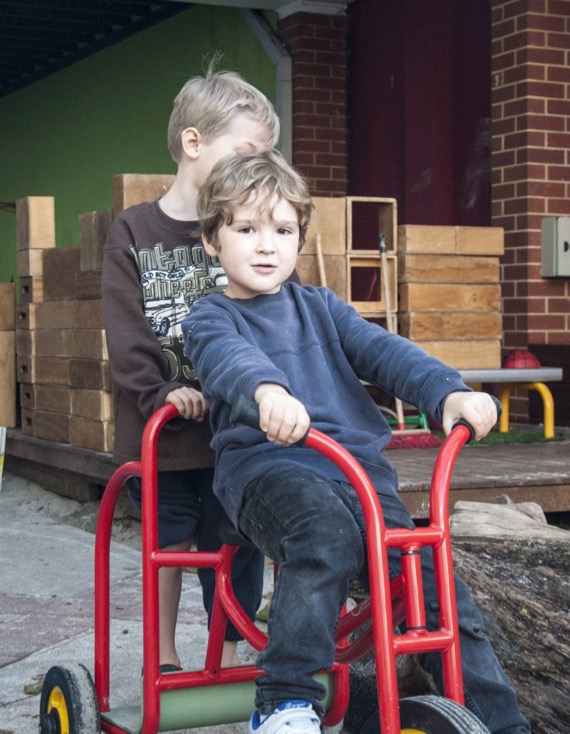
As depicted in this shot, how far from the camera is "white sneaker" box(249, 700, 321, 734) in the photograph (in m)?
2.12

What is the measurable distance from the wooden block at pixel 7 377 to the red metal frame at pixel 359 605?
4257 millimetres

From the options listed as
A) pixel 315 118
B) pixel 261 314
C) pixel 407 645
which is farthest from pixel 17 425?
pixel 407 645

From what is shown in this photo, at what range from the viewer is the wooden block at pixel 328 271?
5.60 meters

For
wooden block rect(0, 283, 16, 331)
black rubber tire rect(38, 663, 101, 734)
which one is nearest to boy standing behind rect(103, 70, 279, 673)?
black rubber tire rect(38, 663, 101, 734)

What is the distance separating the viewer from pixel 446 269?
19.9 feet

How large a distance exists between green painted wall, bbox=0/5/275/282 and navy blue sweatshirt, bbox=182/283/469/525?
21.5 feet

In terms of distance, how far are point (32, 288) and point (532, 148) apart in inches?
110

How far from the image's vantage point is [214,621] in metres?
A: 2.74

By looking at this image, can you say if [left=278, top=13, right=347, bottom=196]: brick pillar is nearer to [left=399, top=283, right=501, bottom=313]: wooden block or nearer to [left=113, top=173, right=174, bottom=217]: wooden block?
[left=399, top=283, right=501, bottom=313]: wooden block

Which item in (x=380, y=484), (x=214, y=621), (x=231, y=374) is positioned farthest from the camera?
(x=214, y=621)

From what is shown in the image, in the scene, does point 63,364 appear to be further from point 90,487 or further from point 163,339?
point 163,339

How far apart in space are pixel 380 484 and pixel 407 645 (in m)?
0.41

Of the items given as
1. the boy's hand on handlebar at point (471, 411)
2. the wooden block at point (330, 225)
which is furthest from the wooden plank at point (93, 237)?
the boy's hand on handlebar at point (471, 411)

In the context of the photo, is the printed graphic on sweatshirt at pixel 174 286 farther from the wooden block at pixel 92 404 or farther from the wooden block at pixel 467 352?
the wooden block at pixel 467 352
